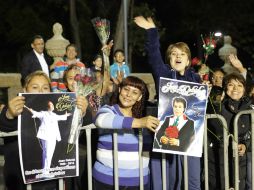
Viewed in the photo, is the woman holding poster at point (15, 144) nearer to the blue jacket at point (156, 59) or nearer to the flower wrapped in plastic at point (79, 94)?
the flower wrapped in plastic at point (79, 94)

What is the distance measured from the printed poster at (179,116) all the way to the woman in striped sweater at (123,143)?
21 centimetres

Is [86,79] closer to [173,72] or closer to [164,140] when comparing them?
[164,140]

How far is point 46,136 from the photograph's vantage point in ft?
11.4

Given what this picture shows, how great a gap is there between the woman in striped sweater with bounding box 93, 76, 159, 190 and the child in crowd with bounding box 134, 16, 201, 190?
0.26m

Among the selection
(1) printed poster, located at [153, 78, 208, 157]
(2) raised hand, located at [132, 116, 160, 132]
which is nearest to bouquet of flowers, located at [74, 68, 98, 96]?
(2) raised hand, located at [132, 116, 160, 132]

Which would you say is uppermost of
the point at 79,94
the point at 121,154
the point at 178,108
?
the point at 79,94

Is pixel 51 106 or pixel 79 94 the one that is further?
pixel 79 94

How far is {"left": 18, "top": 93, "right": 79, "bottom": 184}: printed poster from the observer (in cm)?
339

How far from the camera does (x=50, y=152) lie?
3490mm

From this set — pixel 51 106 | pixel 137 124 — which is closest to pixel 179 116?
pixel 137 124

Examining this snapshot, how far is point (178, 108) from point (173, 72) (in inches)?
20.9

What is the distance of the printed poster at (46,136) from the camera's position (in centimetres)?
339

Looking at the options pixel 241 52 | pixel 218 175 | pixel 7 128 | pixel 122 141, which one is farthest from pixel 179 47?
pixel 241 52

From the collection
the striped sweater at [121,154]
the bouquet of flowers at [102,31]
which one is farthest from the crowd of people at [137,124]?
the bouquet of flowers at [102,31]
